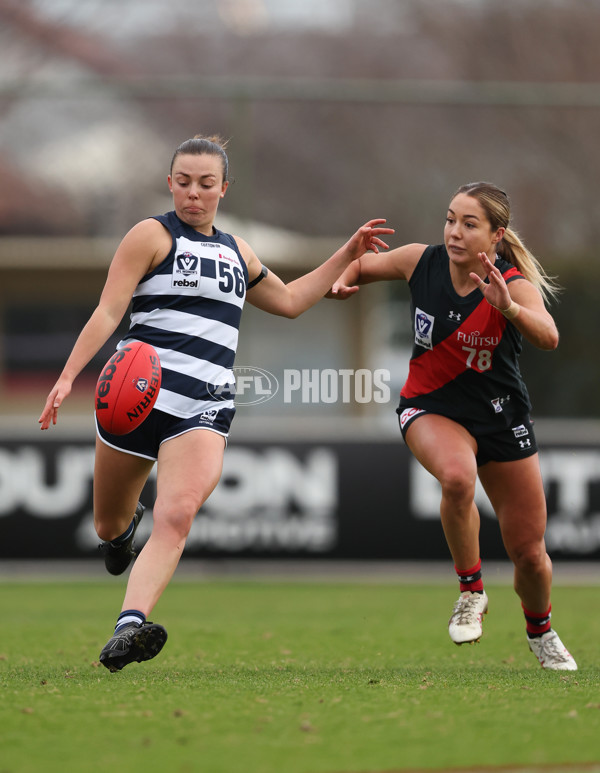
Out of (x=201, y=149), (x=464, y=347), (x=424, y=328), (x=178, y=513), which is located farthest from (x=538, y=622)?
(x=201, y=149)

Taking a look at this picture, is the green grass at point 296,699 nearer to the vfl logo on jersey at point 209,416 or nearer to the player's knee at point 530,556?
the player's knee at point 530,556

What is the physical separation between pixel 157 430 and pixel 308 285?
1.20 meters

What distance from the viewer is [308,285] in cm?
620

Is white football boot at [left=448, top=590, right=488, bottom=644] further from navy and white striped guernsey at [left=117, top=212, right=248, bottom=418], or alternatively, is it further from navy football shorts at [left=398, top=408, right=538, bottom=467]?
navy and white striped guernsey at [left=117, top=212, right=248, bottom=418]

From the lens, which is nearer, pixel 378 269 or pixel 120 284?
pixel 120 284

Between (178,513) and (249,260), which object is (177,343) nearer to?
(249,260)

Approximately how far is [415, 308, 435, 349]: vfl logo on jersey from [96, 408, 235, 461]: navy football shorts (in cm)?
106

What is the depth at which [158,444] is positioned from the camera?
552 centimetres

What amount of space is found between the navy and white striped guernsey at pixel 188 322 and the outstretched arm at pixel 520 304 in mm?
1129

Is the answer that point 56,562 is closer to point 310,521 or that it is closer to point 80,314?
point 310,521

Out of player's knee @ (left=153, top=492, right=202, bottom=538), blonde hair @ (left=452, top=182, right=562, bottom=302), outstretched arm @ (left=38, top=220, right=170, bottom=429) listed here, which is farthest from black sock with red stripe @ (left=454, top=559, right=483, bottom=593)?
outstretched arm @ (left=38, top=220, right=170, bottom=429)

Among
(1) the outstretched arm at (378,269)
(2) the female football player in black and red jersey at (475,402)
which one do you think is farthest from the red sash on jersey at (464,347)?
(1) the outstretched arm at (378,269)

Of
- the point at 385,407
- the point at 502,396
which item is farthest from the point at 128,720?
the point at 385,407

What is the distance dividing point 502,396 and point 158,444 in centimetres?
165
